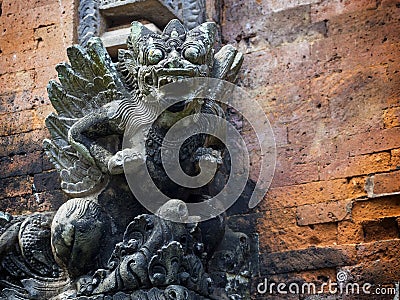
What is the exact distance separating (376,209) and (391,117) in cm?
55

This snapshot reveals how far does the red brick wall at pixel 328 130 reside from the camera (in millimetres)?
4918

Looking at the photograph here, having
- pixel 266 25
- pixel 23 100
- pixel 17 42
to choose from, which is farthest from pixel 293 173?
pixel 17 42

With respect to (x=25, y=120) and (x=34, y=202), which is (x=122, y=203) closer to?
(x=34, y=202)

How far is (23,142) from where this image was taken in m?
5.57

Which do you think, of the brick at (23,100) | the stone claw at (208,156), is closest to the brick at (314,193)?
the stone claw at (208,156)

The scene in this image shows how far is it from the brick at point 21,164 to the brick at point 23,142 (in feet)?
0.11

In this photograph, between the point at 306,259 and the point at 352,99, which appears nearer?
the point at 306,259

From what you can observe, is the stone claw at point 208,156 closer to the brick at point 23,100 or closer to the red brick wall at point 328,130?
the red brick wall at point 328,130

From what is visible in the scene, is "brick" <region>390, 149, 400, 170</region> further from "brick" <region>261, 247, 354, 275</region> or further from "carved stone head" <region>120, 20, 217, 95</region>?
"carved stone head" <region>120, 20, 217, 95</region>

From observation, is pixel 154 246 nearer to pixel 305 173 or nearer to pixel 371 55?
pixel 305 173

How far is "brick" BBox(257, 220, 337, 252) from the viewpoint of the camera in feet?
16.4

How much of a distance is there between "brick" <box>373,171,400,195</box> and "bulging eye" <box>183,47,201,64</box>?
124cm

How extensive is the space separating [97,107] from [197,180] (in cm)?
69

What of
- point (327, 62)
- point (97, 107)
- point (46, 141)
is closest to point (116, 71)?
point (97, 107)
